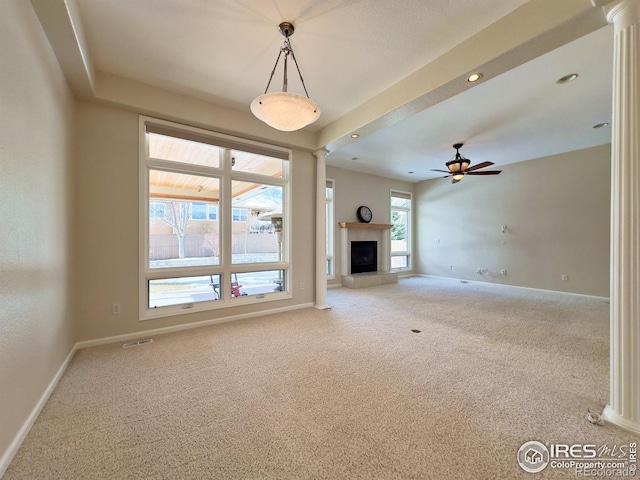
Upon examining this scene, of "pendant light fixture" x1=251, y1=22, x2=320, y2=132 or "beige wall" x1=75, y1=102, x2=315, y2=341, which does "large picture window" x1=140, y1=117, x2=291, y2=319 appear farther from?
"pendant light fixture" x1=251, y1=22, x2=320, y2=132

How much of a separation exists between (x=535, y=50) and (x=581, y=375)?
281 cm

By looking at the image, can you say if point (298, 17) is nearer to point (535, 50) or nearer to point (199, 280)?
point (535, 50)

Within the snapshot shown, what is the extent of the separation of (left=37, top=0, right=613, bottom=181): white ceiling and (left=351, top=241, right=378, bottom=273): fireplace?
11.5ft

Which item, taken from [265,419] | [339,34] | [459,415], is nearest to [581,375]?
[459,415]

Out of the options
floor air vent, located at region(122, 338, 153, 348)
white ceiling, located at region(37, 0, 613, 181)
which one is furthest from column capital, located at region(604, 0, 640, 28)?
floor air vent, located at region(122, 338, 153, 348)

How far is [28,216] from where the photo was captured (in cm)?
173

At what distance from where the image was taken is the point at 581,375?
2.27m

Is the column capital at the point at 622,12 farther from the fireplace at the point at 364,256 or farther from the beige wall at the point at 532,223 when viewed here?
the fireplace at the point at 364,256

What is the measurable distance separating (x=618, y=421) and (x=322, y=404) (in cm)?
193

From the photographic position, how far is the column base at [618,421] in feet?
5.24

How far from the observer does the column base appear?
1.60 metres

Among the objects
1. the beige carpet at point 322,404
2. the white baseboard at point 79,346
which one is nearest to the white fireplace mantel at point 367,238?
the white baseboard at point 79,346

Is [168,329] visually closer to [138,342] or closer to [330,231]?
[138,342]

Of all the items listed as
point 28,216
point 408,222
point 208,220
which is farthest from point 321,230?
point 408,222
